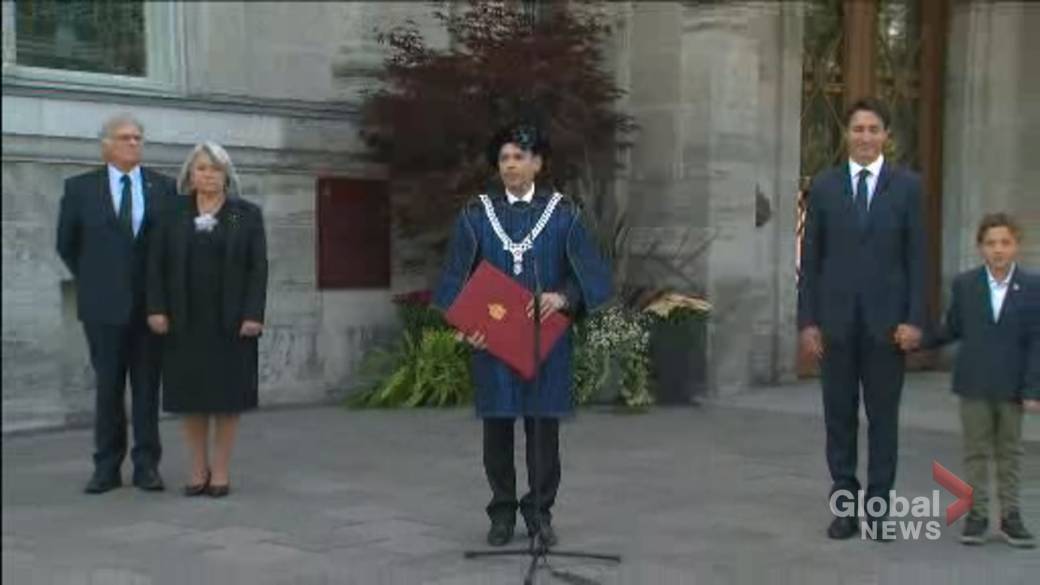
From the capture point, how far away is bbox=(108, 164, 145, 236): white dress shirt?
684 cm

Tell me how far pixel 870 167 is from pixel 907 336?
77cm

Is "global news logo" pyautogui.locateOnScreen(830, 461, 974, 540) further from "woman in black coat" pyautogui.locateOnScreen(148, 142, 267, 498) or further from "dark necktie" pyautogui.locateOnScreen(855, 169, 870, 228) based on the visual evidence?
"woman in black coat" pyautogui.locateOnScreen(148, 142, 267, 498)

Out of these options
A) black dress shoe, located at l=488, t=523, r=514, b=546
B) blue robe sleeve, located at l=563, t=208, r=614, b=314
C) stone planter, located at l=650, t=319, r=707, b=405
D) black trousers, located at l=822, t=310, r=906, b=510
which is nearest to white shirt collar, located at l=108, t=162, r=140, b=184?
blue robe sleeve, located at l=563, t=208, r=614, b=314

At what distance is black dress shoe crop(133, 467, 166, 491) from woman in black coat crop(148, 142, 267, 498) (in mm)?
219

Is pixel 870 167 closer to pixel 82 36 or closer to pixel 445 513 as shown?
pixel 445 513

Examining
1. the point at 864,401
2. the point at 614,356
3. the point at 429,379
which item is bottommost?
the point at 429,379

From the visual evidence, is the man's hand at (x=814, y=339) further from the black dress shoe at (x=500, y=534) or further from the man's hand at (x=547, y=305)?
the black dress shoe at (x=500, y=534)

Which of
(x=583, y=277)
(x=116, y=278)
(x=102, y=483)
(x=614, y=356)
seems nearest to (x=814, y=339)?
(x=583, y=277)

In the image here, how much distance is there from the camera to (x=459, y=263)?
572 centimetres

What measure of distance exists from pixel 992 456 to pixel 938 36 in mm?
7122

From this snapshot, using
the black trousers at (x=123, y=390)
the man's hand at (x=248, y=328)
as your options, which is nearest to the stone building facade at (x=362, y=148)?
the black trousers at (x=123, y=390)

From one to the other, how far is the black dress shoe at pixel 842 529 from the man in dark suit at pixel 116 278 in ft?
11.4

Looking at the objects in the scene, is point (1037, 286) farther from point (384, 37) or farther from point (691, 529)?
point (384, 37)

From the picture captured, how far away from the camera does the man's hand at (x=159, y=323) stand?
678cm
